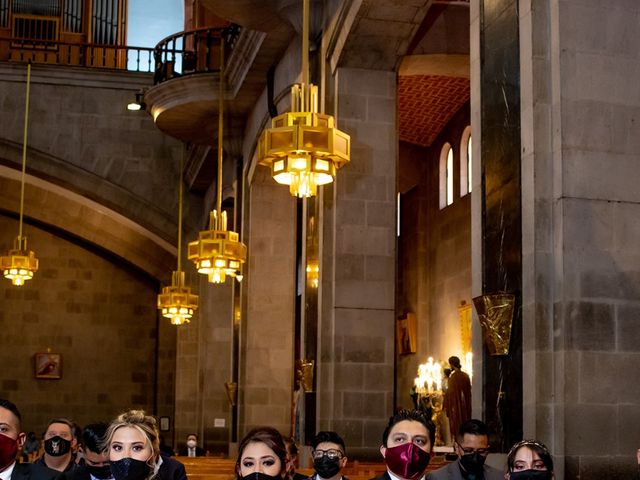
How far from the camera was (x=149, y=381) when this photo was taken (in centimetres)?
2788

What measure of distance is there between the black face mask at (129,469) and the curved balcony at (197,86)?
41.8 ft

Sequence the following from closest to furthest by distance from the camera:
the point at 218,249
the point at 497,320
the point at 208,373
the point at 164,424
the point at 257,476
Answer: the point at 257,476 < the point at 497,320 < the point at 218,249 < the point at 208,373 < the point at 164,424

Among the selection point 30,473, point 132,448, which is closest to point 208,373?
point 30,473

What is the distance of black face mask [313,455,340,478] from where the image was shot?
580 centimetres

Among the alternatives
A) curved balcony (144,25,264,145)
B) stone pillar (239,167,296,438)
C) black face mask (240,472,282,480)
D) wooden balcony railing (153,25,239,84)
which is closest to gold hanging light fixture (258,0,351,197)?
black face mask (240,472,282,480)

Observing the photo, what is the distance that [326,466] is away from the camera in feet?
19.1

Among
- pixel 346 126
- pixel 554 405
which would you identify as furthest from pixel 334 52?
pixel 554 405

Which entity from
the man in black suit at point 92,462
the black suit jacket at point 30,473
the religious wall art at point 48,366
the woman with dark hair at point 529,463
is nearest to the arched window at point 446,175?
the religious wall art at point 48,366

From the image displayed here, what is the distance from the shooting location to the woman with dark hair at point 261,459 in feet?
12.3

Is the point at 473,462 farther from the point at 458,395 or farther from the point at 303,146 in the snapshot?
the point at 458,395

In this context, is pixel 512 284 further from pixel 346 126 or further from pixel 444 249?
pixel 444 249

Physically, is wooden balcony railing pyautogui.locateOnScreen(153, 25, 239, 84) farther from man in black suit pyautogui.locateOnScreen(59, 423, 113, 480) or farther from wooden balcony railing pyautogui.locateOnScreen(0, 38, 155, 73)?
man in black suit pyautogui.locateOnScreen(59, 423, 113, 480)

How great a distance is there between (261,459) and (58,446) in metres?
3.00

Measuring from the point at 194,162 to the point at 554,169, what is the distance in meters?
Answer: 14.9
